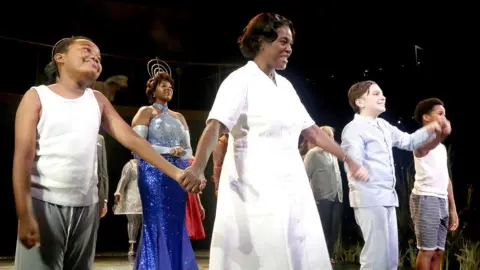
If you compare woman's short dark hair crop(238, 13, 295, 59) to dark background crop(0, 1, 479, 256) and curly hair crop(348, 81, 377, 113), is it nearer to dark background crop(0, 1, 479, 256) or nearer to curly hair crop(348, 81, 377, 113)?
curly hair crop(348, 81, 377, 113)

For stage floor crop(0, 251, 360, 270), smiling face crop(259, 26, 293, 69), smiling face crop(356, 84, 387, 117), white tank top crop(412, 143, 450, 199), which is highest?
smiling face crop(259, 26, 293, 69)

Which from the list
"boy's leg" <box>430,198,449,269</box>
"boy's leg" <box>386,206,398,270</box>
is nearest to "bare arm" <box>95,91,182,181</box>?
"boy's leg" <box>386,206,398,270</box>

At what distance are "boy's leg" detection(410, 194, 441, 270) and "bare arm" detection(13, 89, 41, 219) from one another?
310 centimetres

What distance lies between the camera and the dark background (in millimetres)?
7344

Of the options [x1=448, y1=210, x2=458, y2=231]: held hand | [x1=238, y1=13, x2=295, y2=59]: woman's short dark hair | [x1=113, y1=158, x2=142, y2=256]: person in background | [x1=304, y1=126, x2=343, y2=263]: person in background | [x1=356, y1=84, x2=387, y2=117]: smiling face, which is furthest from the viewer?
[x1=113, y1=158, x2=142, y2=256]: person in background

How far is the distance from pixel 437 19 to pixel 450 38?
30 centimetres

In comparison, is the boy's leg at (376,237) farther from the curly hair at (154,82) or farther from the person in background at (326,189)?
the person in background at (326,189)

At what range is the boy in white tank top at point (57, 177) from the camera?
2078 mm

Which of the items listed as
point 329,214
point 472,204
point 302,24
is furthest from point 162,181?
point 302,24

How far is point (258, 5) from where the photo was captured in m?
9.71

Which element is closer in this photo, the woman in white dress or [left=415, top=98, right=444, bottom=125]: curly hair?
the woman in white dress

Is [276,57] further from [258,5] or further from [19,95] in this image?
[258,5]

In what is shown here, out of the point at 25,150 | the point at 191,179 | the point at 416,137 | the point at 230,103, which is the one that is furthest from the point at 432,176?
the point at 25,150

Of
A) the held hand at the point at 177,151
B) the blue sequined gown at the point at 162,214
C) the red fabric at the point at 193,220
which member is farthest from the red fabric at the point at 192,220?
the held hand at the point at 177,151
